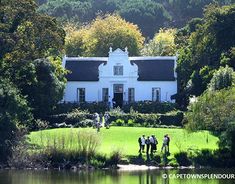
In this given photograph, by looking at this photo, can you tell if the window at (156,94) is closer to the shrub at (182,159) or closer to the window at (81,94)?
the window at (81,94)

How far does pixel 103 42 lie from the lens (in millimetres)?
104062

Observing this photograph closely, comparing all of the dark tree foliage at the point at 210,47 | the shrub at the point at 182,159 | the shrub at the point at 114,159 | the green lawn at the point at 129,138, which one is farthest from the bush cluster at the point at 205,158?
the dark tree foliage at the point at 210,47

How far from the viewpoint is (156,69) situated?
87938mm

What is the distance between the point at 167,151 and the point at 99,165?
534cm

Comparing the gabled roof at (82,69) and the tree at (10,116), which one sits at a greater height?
the gabled roof at (82,69)

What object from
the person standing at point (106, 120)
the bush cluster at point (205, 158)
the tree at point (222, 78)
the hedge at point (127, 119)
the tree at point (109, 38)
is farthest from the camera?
the tree at point (109, 38)

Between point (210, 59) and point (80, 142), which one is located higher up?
point (210, 59)

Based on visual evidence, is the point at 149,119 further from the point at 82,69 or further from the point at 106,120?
the point at 82,69

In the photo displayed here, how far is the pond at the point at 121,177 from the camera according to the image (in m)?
47.4

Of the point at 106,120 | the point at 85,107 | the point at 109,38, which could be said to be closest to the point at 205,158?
the point at 106,120

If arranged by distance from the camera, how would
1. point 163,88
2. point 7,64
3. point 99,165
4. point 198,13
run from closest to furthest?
1. point 99,165
2. point 7,64
3. point 163,88
4. point 198,13

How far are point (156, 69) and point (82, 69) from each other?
7.83m

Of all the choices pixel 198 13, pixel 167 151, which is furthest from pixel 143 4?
pixel 167 151

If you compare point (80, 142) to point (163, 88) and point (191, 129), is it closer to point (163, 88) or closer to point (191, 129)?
point (191, 129)
